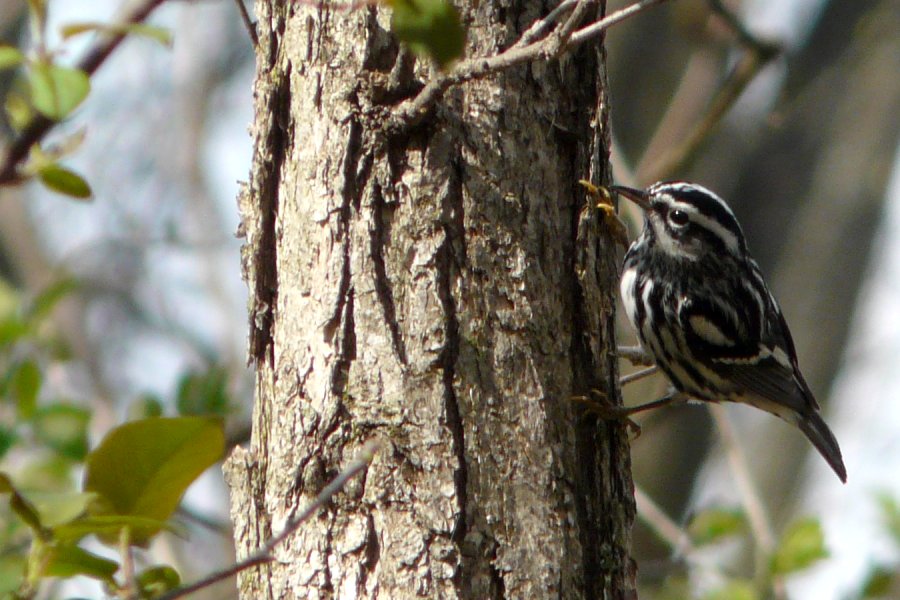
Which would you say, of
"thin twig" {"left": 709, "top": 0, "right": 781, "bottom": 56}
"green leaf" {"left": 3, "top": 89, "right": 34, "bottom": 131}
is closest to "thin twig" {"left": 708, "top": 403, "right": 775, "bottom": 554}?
"thin twig" {"left": 709, "top": 0, "right": 781, "bottom": 56}

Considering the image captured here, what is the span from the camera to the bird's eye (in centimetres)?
504

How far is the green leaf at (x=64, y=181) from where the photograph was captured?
2260 millimetres

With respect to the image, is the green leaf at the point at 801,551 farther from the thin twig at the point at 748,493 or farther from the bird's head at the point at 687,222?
the bird's head at the point at 687,222

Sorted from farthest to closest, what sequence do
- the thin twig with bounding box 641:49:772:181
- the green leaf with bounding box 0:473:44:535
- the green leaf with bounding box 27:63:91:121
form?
the thin twig with bounding box 641:49:772:181 → the green leaf with bounding box 27:63:91:121 → the green leaf with bounding box 0:473:44:535

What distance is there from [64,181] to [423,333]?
0.93 meters

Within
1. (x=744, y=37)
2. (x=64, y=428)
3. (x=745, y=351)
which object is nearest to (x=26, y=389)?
(x=64, y=428)

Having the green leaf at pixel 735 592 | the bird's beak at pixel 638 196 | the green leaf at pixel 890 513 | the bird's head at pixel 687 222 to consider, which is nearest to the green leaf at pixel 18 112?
the bird's beak at pixel 638 196

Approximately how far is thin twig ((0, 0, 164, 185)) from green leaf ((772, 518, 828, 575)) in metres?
4.26

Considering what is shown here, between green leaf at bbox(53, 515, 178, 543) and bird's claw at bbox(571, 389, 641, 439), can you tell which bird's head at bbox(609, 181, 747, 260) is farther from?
green leaf at bbox(53, 515, 178, 543)

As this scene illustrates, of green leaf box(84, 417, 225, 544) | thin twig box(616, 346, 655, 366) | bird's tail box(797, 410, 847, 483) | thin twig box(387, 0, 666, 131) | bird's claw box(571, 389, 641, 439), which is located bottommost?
green leaf box(84, 417, 225, 544)

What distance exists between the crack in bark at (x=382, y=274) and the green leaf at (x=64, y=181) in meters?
0.76

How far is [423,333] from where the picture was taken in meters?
2.83

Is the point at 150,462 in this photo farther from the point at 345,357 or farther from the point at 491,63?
the point at 491,63

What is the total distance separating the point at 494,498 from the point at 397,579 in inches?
11.7
